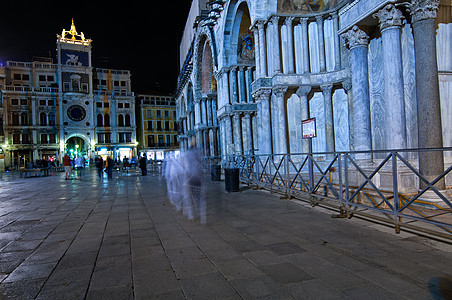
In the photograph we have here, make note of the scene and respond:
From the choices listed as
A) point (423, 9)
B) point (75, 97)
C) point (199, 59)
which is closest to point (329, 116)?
point (423, 9)

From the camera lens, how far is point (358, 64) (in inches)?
305

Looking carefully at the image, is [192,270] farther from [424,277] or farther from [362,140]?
[362,140]

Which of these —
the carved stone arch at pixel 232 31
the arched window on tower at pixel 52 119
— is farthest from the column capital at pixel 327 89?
the arched window on tower at pixel 52 119

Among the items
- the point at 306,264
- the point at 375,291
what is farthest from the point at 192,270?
the point at 375,291

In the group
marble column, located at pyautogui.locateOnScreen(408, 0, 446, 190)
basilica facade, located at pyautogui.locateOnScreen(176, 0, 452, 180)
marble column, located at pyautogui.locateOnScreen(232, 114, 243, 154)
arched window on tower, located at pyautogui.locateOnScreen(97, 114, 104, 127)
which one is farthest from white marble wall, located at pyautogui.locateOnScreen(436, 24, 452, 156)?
arched window on tower, located at pyautogui.locateOnScreen(97, 114, 104, 127)

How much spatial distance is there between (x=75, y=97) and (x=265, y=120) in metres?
48.6

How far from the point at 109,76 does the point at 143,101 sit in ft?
26.7

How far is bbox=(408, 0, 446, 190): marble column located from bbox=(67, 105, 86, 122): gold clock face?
53.8 metres

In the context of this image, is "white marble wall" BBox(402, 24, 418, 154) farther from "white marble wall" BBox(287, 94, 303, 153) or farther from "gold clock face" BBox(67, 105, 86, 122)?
"gold clock face" BBox(67, 105, 86, 122)

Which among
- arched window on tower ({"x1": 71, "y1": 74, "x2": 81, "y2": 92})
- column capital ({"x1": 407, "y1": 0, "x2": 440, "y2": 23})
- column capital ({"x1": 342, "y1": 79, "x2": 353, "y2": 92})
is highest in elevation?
arched window on tower ({"x1": 71, "y1": 74, "x2": 81, "y2": 92})

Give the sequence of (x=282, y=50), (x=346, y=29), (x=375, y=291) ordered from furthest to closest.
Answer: (x=282, y=50), (x=346, y=29), (x=375, y=291)

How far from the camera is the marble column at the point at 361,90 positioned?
767cm

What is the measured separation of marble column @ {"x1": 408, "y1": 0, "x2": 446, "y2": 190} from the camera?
5922 mm

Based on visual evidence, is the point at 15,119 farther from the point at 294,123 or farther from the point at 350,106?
the point at 350,106
